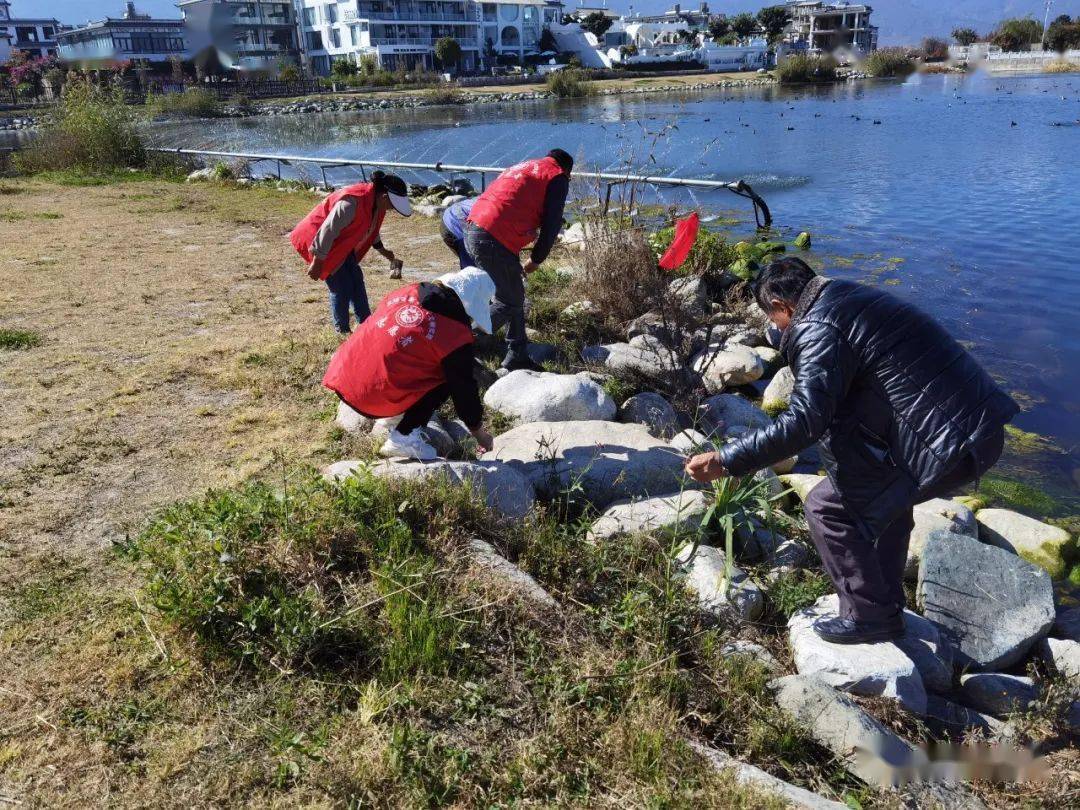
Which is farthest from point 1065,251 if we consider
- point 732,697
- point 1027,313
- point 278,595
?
point 278,595

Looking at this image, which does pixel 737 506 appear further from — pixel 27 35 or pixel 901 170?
pixel 27 35

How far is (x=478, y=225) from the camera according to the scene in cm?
535

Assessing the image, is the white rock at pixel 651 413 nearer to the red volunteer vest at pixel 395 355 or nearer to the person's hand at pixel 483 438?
the person's hand at pixel 483 438

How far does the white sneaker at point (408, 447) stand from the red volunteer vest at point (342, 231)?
196 centimetres

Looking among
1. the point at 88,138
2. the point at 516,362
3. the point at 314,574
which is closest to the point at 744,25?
the point at 88,138

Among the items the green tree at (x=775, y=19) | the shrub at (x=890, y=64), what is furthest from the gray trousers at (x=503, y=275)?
the green tree at (x=775, y=19)

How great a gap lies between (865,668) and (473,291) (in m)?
2.37

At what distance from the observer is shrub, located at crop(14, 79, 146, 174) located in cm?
1717

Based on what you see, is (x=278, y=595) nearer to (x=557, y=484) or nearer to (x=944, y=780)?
(x=557, y=484)

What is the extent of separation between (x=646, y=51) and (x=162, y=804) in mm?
78610

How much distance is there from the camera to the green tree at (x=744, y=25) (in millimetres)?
77125

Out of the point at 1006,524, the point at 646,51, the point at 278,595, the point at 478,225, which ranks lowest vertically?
the point at 1006,524

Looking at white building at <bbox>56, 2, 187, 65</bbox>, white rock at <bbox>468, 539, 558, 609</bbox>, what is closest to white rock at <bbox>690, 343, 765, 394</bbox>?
white rock at <bbox>468, 539, 558, 609</bbox>

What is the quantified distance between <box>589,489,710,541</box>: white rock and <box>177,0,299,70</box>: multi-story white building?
56091 millimetres
